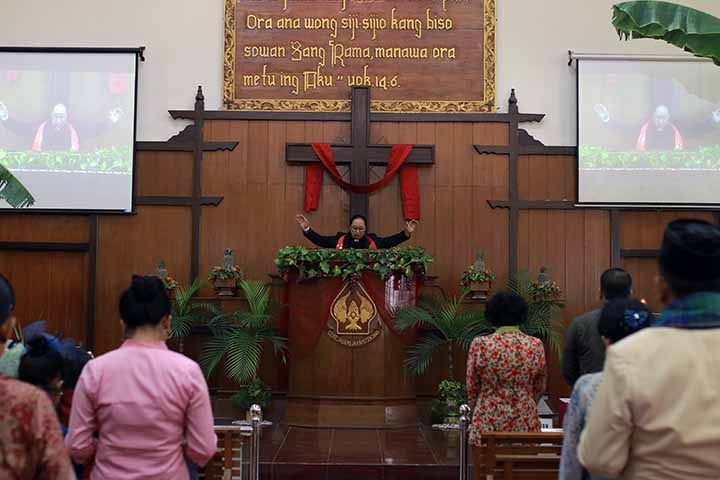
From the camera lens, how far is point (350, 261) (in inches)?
268

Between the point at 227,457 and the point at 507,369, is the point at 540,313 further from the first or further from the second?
the point at 227,457

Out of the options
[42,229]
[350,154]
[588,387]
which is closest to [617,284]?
[588,387]

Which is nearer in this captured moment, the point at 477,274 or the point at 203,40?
the point at 477,274

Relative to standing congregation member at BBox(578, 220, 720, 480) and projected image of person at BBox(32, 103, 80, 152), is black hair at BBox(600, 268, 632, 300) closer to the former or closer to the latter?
standing congregation member at BBox(578, 220, 720, 480)

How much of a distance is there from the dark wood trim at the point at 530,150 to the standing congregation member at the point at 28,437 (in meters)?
7.06

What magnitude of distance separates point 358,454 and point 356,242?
230 centimetres

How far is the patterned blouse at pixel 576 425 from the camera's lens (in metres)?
Result: 2.39

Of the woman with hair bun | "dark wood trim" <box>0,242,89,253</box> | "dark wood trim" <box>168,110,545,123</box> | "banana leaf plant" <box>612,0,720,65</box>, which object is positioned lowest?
the woman with hair bun

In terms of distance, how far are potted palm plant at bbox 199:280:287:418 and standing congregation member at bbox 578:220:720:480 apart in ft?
18.2

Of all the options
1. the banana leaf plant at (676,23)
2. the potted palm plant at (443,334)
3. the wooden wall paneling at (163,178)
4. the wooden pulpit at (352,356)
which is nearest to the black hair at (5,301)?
the wooden pulpit at (352,356)

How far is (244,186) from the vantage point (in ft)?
28.3

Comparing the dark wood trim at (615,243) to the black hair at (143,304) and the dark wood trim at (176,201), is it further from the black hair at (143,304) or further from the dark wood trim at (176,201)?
the black hair at (143,304)

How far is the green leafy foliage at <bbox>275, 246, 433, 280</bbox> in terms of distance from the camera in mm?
6809

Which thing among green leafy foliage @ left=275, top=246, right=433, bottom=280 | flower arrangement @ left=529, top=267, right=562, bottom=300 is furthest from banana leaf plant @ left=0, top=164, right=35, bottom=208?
flower arrangement @ left=529, top=267, right=562, bottom=300
